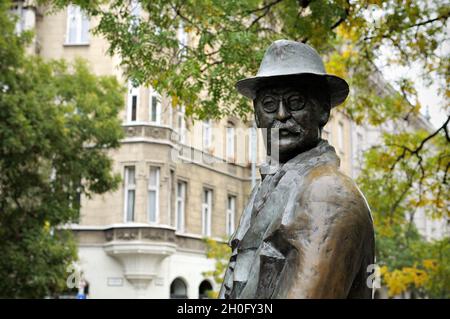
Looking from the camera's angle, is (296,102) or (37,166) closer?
(296,102)

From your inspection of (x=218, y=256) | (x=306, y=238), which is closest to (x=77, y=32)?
(x=218, y=256)

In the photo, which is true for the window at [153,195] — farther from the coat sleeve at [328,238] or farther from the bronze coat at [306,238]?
the coat sleeve at [328,238]

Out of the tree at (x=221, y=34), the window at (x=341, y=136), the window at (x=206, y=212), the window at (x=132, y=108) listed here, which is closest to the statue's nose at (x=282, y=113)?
the tree at (x=221, y=34)

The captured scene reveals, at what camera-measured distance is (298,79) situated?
2848 mm

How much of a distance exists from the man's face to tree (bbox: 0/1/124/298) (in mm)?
11174

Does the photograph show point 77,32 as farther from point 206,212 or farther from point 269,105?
point 269,105

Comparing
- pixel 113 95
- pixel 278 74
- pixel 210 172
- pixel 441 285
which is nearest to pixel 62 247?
pixel 113 95

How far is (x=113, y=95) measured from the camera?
57.5 ft

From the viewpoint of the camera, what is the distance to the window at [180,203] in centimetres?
2606

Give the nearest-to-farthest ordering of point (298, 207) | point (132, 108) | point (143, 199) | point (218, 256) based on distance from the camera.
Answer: point (298, 207) < point (218, 256) < point (143, 199) < point (132, 108)

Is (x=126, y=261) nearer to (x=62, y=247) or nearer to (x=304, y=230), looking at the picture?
(x=62, y=247)

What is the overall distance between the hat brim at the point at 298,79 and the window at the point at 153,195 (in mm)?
21548

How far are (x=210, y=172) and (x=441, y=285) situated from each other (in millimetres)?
14478

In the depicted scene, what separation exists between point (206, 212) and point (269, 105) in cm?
2511
